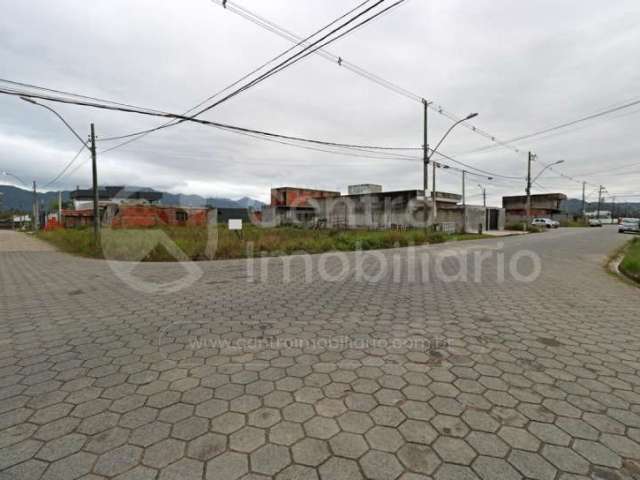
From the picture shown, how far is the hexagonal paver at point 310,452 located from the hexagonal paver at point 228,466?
0.98 feet

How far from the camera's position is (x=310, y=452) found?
1837mm

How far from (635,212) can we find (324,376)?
404 feet

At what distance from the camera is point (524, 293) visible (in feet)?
19.7

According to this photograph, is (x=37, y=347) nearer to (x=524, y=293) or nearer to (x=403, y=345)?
(x=403, y=345)

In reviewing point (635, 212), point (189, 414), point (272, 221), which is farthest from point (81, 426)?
point (635, 212)

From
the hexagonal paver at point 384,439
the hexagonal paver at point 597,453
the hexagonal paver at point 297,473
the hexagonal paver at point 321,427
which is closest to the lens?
the hexagonal paver at point 297,473

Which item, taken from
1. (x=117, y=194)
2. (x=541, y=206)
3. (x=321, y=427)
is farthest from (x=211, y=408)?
(x=541, y=206)

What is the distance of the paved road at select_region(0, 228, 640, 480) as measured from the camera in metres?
1.78

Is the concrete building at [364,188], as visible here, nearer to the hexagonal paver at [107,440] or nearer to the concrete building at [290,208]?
the concrete building at [290,208]

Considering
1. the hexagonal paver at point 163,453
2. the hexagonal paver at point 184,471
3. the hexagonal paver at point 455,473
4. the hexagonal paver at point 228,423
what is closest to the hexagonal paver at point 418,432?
the hexagonal paver at point 455,473

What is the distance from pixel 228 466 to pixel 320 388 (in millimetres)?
991

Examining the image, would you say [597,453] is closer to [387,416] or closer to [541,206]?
[387,416]

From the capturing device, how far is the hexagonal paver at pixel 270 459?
5.62 feet

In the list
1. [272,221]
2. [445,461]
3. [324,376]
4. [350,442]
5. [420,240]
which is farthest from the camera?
[272,221]
